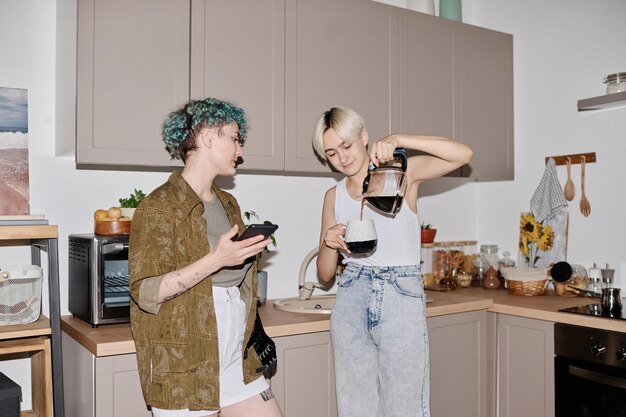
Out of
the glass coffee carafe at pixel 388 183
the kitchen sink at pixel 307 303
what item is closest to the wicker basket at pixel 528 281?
the kitchen sink at pixel 307 303

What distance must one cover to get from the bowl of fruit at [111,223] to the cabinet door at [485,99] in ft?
5.53

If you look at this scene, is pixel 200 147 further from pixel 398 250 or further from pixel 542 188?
pixel 542 188

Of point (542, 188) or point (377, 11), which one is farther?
point (542, 188)

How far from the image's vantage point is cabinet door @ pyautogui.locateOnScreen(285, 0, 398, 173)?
2.48 meters

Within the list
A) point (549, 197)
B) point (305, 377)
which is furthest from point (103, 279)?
point (549, 197)

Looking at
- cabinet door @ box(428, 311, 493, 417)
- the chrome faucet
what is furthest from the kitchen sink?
cabinet door @ box(428, 311, 493, 417)

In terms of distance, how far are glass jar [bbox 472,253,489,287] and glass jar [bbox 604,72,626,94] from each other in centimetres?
109

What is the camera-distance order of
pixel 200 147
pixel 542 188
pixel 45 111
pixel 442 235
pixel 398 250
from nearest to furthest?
pixel 200 147 < pixel 398 250 < pixel 45 111 < pixel 542 188 < pixel 442 235

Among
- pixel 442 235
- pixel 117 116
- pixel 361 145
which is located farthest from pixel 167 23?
pixel 442 235

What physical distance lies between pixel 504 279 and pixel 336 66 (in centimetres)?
149

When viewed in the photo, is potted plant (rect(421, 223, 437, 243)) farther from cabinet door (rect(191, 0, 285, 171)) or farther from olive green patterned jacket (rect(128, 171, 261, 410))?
olive green patterned jacket (rect(128, 171, 261, 410))

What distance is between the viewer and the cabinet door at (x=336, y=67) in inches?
97.7

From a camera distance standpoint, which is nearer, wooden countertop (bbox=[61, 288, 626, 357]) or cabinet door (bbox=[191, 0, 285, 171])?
wooden countertop (bbox=[61, 288, 626, 357])

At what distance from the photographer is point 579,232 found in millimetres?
3057
